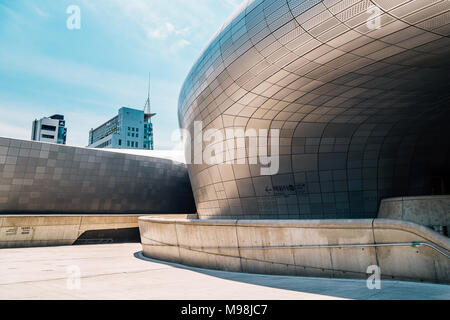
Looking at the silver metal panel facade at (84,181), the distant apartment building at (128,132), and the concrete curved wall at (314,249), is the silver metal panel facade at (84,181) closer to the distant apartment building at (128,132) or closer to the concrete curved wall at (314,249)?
the concrete curved wall at (314,249)

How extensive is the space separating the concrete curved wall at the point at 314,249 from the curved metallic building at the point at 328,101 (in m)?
7.22

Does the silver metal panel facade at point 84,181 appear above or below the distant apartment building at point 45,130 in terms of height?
below

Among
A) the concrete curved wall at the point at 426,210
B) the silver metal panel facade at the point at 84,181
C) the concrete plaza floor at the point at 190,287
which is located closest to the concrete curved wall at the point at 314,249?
the concrete plaza floor at the point at 190,287

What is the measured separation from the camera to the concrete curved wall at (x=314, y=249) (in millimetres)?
6238

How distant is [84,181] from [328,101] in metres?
23.3

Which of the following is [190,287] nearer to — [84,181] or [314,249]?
[314,249]

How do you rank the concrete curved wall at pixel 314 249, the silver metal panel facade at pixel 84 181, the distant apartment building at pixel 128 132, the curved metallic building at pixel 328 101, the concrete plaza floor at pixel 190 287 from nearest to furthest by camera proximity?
the concrete plaza floor at pixel 190 287 < the concrete curved wall at pixel 314 249 < the curved metallic building at pixel 328 101 < the silver metal panel facade at pixel 84 181 < the distant apartment building at pixel 128 132

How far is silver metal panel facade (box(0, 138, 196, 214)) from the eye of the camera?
2450 centimetres

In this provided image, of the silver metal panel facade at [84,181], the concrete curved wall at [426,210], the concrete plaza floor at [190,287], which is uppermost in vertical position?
the silver metal panel facade at [84,181]

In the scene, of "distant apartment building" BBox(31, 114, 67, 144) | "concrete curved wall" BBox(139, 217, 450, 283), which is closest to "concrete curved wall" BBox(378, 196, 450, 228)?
"concrete curved wall" BBox(139, 217, 450, 283)

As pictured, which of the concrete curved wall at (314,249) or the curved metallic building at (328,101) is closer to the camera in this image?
the concrete curved wall at (314,249)

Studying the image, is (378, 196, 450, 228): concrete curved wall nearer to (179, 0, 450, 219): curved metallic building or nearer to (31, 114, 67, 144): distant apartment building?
(179, 0, 450, 219): curved metallic building

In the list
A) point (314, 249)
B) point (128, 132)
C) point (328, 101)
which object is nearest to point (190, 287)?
point (314, 249)
